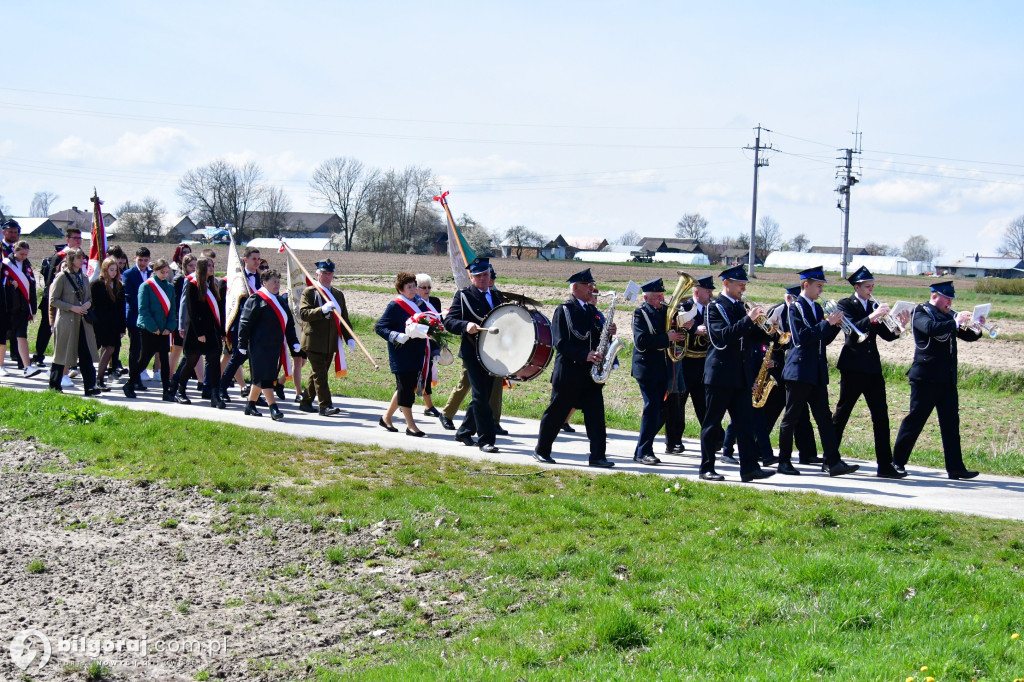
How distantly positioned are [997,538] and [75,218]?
419ft

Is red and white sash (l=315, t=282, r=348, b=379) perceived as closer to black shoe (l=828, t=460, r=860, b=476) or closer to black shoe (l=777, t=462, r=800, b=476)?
black shoe (l=777, t=462, r=800, b=476)

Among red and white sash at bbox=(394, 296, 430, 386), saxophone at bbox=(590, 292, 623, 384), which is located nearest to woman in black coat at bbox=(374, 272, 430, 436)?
red and white sash at bbox=(394, 296, 430, 386)

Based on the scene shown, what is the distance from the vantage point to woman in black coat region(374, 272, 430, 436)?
11602 millimetres

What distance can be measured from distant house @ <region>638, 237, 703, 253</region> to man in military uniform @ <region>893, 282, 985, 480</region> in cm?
12481

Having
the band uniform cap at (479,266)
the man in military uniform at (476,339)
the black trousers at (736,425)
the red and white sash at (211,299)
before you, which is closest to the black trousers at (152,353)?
the red and white sash at (211,299)

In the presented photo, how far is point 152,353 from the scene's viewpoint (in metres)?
14.0

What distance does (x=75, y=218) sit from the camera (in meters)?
121

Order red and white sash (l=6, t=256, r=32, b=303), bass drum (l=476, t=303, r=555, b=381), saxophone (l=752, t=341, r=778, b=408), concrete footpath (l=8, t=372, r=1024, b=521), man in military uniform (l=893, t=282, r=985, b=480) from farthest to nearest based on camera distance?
red and white sash (l=6, t=256, r=32, b=303)
saxophone (l=752, t=341, r=778, b=408)
bass drum (l=476, t=303, r=555, b=381)
man in military uniform (l=893, t=282, r=985, b=480)
concrete footpath (l=8, t=372, r=1024, b=521)

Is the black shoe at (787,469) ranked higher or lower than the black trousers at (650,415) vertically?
lower

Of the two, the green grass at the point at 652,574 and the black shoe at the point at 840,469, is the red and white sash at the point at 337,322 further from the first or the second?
the black shoe at the point at 840,469

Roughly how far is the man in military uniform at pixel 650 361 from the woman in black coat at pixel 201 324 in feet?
19.4

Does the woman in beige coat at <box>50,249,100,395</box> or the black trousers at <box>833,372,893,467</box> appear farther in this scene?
the woman in beige coat at <box>50,249,100,395</box>

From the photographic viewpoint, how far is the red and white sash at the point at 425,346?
11.9 meters

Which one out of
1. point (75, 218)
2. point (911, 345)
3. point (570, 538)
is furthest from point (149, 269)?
point (75, 218)
